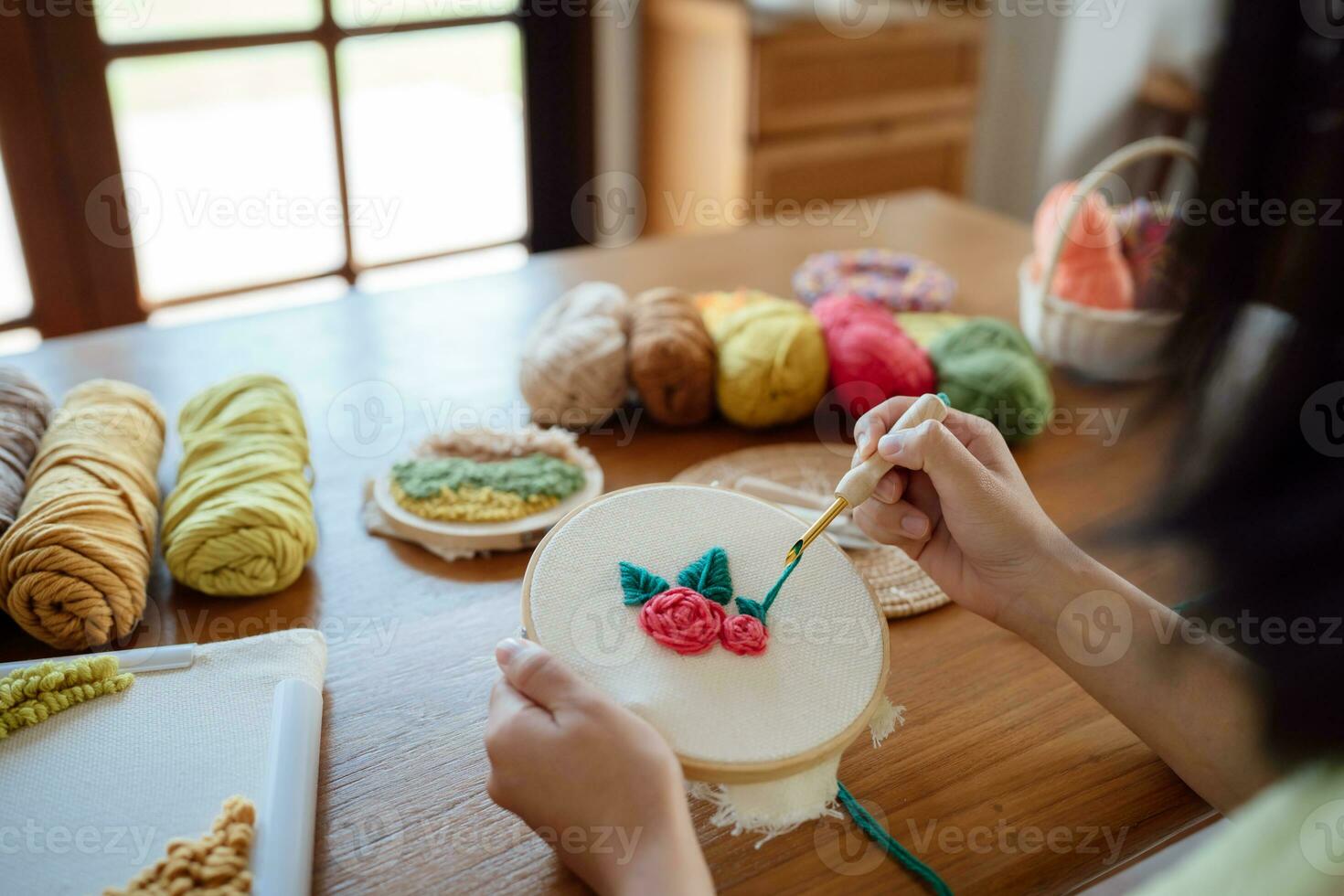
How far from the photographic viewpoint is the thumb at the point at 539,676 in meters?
0.63

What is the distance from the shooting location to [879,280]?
137 cm

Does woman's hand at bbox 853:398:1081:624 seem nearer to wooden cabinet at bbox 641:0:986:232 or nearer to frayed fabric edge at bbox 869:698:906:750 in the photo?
frayed fabric edge at bbox 869:698:906:750

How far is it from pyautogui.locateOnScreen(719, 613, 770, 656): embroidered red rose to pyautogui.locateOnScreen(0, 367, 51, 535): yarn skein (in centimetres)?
54

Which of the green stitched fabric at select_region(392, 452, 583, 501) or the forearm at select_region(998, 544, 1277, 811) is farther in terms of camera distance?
the green stitched fabric at select_region(392, 452, 583, 501)

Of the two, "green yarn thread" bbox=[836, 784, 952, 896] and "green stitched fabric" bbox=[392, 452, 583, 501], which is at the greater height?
"green stitched fabric" bbox=[392, 452, 583, 501]

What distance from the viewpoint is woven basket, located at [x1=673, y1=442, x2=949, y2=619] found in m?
0.88

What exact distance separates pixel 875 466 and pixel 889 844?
0.84 ft

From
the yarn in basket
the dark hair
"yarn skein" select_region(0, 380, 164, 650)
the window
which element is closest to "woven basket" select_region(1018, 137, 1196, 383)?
the yarn in basket

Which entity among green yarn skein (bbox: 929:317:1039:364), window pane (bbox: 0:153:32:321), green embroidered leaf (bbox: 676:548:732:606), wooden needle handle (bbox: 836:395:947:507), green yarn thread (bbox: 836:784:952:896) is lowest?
window pane (bbox: 0:153:32:321)

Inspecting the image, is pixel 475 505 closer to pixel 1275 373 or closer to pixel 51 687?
pixel 51 687

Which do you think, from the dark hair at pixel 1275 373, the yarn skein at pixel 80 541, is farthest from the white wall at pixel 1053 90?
the yarn skein at pixel 80 541

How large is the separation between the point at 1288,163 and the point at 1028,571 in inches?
13.9

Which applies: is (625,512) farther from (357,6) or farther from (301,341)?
(357,6)

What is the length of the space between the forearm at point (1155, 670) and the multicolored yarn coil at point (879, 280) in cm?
57
